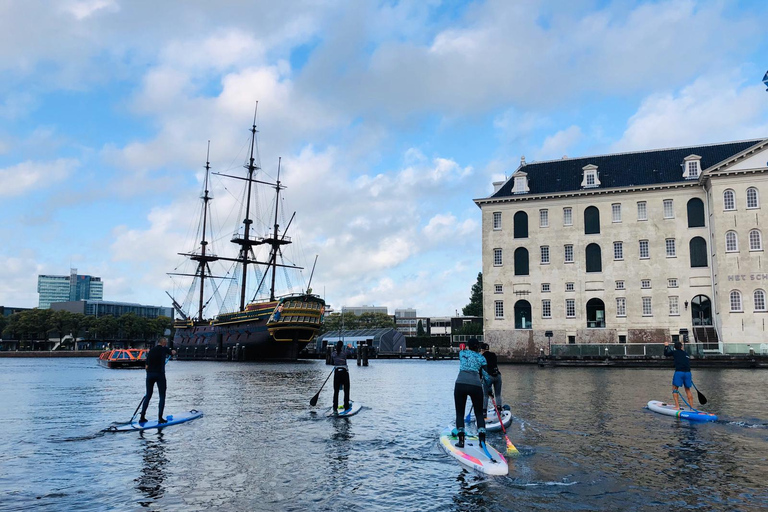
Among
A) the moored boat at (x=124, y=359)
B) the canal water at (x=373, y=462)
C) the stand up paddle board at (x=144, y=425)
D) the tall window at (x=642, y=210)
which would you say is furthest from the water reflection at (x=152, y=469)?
the moored boat at (x=124, y=359)

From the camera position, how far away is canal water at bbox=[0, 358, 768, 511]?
29.1 feet

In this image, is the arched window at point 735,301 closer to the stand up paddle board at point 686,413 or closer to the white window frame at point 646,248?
the white window frame at point 646,248

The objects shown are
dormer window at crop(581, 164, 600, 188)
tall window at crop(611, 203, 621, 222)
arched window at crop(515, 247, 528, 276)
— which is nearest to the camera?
tall window at crop(611, 203, 621, 222)

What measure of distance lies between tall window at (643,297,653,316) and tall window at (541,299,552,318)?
919cm

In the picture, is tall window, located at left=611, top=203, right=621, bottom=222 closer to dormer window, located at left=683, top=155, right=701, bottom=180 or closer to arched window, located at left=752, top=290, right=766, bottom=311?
dormer window, located at left=683, top=155, right=701, bottom=180

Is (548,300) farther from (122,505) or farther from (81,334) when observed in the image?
(81,334)

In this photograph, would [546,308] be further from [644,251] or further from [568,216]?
[644,251]

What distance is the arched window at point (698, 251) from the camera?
5897cm

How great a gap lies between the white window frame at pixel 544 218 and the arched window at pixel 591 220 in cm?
391

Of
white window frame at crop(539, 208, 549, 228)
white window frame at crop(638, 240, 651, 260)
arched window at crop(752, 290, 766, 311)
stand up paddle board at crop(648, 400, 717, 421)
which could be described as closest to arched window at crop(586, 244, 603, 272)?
white window frame at crop(638, 240, 651, 260)

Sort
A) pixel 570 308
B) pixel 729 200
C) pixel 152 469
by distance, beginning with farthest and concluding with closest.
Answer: pixel 570 308, pixel 729 200, pixel 152 469

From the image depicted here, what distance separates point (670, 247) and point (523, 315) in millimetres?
16278

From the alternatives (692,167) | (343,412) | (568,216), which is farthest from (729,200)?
(343,412)

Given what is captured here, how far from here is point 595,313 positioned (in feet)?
204
